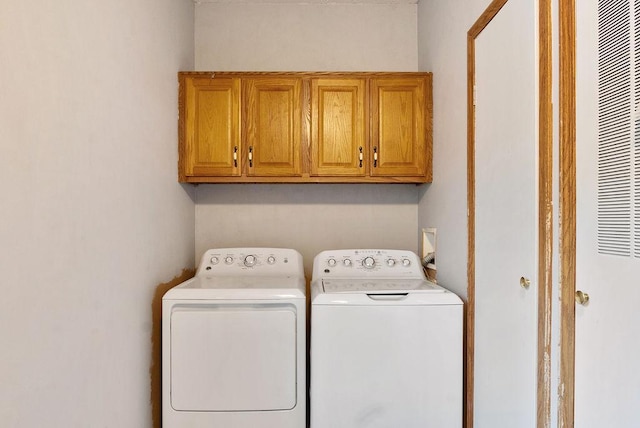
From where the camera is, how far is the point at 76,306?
1.21m

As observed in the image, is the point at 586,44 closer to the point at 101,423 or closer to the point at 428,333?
the point at 428,333

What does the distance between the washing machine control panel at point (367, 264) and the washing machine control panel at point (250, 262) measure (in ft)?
0.51

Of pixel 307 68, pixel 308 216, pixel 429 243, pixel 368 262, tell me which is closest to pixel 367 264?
pixel 368 262

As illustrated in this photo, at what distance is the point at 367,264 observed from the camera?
2148mm

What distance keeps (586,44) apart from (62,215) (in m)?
1.51

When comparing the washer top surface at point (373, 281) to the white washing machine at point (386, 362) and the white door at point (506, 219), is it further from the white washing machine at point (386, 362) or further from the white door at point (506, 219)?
the white door at point (506, 219)

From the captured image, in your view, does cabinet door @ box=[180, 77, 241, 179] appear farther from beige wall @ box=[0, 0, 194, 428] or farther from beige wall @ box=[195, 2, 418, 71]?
beige wall @ box=[195, 2, 418, 71]

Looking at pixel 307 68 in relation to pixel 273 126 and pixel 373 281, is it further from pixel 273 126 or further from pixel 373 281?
pixel 373 281

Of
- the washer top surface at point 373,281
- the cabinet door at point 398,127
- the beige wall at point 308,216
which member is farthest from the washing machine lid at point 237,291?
the cabinet door at point 398,127

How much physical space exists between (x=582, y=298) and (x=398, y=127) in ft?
4.60

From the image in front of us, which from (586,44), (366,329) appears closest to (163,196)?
(366,329)

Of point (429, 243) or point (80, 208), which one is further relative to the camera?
point (429, 243)

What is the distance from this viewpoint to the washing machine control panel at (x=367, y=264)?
2.13 m

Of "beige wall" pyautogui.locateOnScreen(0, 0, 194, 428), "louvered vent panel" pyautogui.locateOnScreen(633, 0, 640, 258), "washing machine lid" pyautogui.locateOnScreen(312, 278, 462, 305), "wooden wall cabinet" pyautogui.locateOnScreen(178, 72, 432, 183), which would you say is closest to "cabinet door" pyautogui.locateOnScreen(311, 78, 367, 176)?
"wooden wall cabinet" pyautogui.locateOnScreen(178, 72, 432, 183)
